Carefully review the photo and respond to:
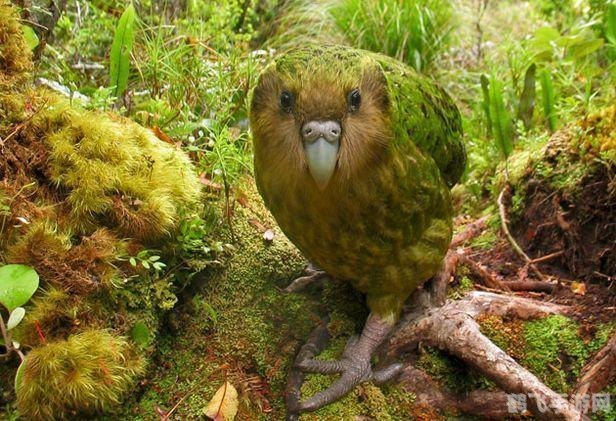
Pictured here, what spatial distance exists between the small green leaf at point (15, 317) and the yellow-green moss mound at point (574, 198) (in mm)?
2410

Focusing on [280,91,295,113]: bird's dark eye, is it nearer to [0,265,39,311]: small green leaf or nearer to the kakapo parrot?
the kakapo parrot

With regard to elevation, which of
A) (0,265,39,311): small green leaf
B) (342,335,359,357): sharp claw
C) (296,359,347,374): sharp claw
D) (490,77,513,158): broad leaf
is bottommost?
(296,359,347,374): sharp claw

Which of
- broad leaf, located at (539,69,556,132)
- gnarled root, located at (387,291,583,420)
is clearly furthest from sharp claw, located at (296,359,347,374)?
broad leaf, located at (539,69,556,132)

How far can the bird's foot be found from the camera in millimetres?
2867

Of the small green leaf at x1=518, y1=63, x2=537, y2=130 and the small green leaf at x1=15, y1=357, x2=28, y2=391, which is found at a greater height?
the small green leaf at x1=518, y1=63, x2=537, y2=130

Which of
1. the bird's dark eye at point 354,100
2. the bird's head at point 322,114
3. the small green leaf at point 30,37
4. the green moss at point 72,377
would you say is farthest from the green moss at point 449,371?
the small green leaf at point 30,37

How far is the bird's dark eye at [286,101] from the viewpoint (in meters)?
2.06

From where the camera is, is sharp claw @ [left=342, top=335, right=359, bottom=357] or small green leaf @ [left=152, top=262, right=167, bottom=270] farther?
sharp claw @ [left=342, top=335, right=359, bottom=357]

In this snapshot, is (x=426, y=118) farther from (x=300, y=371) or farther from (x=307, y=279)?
(x=300, y=371)

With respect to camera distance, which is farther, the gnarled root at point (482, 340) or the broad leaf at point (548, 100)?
Result: the broad leaf at point (548, 100)

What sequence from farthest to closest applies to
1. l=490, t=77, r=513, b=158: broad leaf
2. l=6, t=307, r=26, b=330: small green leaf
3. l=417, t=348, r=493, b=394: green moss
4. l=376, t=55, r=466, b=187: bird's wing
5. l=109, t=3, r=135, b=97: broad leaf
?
l=490, t=77, r=513, b=158: broad leaf → l=109, t=3, r=135, b=97: broad leaf → l=417, t=348, r=493, b=394: green moss → l=376, t=55, r=466, b=187: bird's wing → l=6, t=307, r=26, b=330: small green leaf

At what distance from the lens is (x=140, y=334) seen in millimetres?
2275
